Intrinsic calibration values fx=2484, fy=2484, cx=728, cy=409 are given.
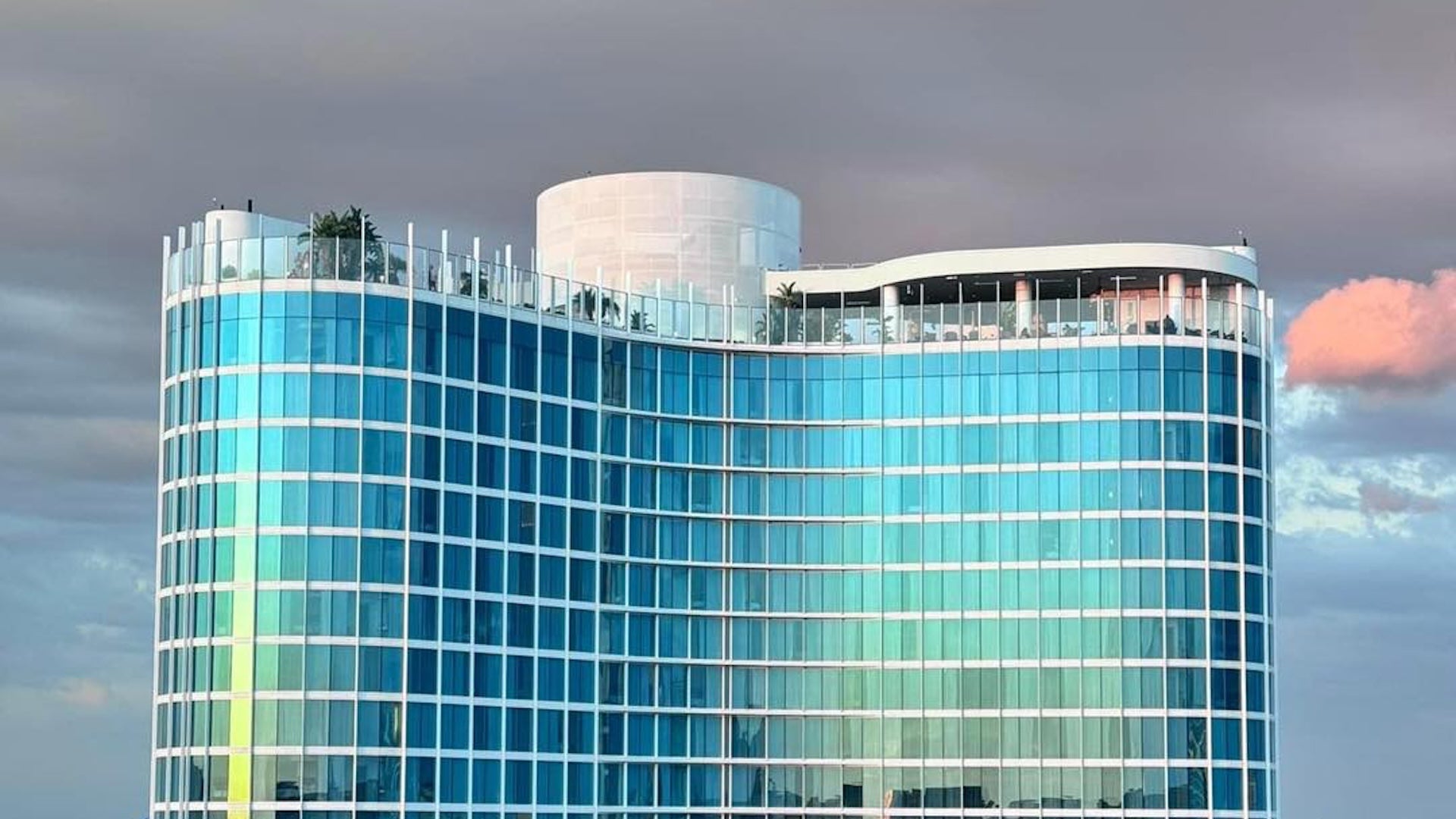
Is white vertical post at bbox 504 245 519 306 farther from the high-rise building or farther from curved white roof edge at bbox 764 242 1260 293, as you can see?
curved white roof edge at bbox 764 242 1260 293

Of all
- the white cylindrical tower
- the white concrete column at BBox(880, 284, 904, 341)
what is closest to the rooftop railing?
the white concrete column at BBox(880, 284, 904, 341)

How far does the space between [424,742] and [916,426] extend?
35637 millimetres

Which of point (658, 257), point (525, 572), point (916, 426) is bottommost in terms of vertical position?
Result: point (525, 572)

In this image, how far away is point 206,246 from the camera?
128 meters

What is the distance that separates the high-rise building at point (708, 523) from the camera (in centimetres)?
12556

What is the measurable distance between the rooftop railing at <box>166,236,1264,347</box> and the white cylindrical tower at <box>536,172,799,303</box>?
214cm

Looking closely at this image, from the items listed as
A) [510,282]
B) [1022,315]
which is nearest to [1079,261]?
[1022,315]

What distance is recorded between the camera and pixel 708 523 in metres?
146

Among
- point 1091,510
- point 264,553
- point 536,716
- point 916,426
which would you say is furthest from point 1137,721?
point 264,553

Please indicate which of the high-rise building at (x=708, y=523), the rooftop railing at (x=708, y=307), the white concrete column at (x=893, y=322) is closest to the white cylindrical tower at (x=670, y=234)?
the high-rise building at (x=708, y=523)

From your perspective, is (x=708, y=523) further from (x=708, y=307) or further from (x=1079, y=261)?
(x=1079, y=261)

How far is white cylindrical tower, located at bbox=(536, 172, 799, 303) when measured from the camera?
5935 inches

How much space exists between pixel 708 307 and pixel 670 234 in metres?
7.37

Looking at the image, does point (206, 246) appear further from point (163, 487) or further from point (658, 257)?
point (658, 257)
